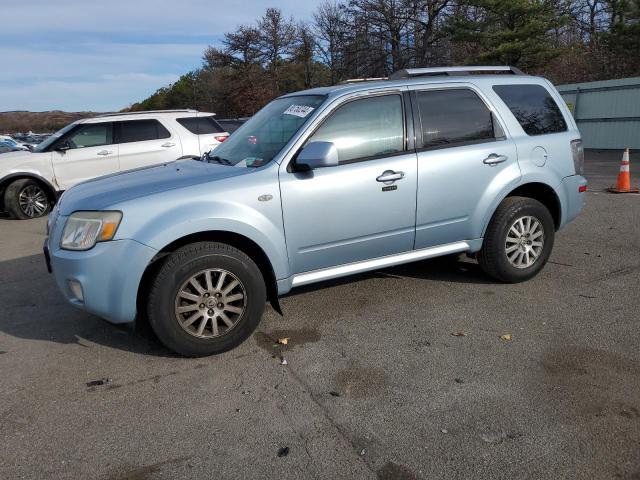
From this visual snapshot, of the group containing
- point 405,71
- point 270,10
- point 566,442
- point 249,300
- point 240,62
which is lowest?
point 566,442

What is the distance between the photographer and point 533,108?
16.5 feet

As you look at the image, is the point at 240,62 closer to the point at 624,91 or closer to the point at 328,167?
the point at 624,91

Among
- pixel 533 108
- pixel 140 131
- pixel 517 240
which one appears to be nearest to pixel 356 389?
pixel 517 240

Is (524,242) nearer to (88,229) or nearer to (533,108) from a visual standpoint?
(533,108)

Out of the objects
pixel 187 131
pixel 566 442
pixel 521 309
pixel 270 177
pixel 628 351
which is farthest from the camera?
pixel 187 131

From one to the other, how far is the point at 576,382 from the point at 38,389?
3392mm

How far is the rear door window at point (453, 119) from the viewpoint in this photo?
4.48 m

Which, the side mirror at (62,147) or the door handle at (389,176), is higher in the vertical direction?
the side mirror at (62,147)

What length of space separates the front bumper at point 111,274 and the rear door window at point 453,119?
7.99ft

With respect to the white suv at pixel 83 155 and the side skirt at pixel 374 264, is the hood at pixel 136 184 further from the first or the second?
the white suv at pixel 83 155

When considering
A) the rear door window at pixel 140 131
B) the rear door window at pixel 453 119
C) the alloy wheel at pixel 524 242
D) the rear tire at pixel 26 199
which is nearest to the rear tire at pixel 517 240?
the alloy wheel at pixel 524 242

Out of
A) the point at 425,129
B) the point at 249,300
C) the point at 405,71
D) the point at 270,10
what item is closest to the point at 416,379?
the point at 249,300

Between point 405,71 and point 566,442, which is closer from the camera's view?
point 566,442

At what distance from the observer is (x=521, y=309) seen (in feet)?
14.5
